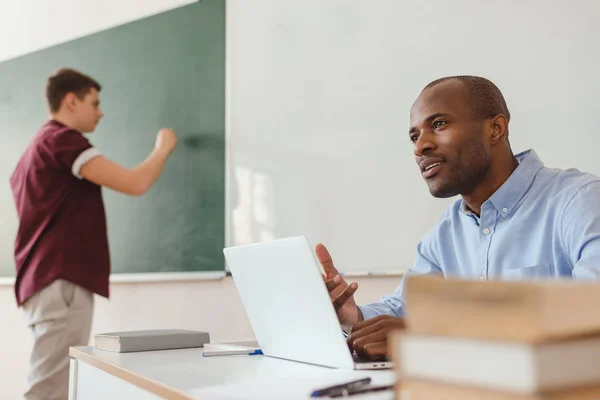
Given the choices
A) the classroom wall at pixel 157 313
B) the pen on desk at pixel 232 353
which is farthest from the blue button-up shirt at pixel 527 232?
the classroom wall at pixel 157 313

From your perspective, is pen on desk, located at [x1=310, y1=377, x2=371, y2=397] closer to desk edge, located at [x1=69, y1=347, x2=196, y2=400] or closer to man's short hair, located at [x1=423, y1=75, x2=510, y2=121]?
desk edge, located at [x1=69, y1=347, x2=196, y2=400]

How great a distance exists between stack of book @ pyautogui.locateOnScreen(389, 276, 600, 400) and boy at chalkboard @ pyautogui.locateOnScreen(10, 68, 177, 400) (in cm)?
191

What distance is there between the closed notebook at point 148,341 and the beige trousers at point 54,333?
79 centimetres

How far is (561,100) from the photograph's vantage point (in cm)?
165

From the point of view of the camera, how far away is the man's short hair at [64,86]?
2.35m

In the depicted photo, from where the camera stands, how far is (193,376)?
37.0 inches

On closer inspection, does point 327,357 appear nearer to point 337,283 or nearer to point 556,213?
point 337,283

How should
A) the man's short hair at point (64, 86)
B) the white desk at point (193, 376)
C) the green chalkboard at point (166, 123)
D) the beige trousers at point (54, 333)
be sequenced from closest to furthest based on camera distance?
1. the white desk at point (193, 376)
2. the beige trousers at point (54, 333)
3. the man's short hair at point (64, 86)
4. the green chalkboard at point (166, 123)

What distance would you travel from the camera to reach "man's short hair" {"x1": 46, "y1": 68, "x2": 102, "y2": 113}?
7.71ft

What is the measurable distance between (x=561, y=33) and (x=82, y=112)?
5.44 ft

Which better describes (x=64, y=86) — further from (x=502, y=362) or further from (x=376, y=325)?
(x=502, y=362)

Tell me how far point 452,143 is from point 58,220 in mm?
1442

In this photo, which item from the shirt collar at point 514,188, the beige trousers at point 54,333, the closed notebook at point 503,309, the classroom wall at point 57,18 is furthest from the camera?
the classroom wall at point 57,18

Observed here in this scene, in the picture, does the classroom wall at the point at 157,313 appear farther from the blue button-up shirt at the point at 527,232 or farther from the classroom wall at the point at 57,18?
the classroom wall at the point at 57,18
